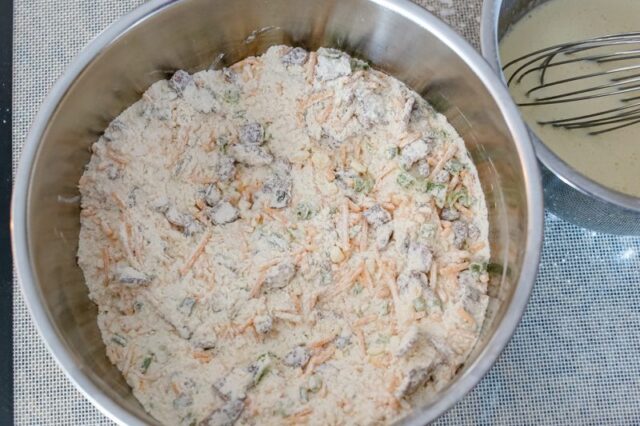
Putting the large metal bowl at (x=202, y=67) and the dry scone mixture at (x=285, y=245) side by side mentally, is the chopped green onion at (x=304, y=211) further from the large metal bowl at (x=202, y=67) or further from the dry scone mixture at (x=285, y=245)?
the large metal bowl at (x=202, y=67)

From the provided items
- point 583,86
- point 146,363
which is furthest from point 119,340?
point 583,86

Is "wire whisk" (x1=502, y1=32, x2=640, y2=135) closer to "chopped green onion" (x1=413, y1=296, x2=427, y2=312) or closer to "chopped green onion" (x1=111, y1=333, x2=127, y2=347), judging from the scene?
"chopped green onion" (x1=413, y1=296, x2=427, y2=312)

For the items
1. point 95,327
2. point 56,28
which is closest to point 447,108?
point 95,327

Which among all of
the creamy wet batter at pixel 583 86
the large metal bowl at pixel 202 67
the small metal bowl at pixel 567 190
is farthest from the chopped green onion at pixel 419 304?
the creamy wet batter at pixel 583 86

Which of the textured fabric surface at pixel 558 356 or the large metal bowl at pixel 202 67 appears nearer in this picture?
the large metal bowl at pixel 202 67

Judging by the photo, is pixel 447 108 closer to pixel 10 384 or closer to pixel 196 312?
pixel 196 312

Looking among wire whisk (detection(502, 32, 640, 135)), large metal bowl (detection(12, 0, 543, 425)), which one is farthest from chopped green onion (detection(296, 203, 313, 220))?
wire whisk (detection(502, 32, 640, 135))
